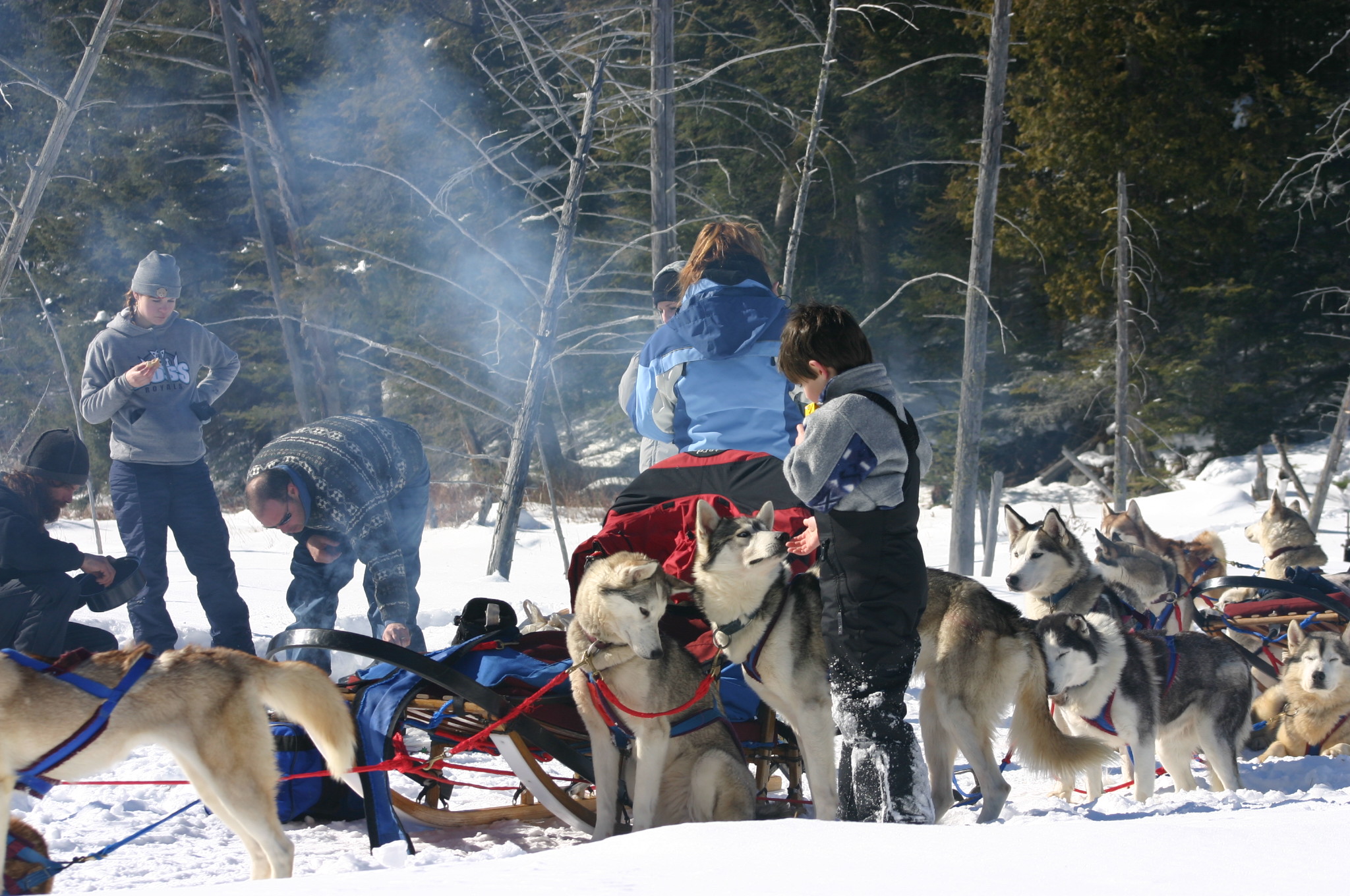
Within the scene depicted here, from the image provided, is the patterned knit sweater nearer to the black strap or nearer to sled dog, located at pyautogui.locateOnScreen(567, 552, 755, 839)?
sled dog, located at pyautogui.locateOnScreen(567, 552, 755, 839)

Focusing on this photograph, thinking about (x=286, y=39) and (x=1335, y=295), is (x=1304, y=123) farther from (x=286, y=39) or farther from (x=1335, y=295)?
(x=286, y=39)

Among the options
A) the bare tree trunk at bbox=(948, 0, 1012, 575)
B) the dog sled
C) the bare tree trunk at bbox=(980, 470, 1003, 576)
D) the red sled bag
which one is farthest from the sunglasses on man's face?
the bare tree trunk at bbox=(980, 470, 1003, 576)

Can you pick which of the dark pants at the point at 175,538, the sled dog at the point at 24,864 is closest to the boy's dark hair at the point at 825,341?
the sled dog at the point at 24,864

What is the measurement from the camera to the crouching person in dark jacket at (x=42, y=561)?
4465 millimetres

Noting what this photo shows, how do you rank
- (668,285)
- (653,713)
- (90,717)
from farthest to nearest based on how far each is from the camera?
(668,285), (653,713), (90,717)

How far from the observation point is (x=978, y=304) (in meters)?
9.54

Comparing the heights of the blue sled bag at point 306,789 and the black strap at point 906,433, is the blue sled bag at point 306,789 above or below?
below

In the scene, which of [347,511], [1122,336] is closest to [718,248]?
[347,511]

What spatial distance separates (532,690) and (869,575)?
112 cm

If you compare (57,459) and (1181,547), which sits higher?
(57,459)

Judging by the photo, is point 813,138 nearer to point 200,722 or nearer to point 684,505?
point 684,505

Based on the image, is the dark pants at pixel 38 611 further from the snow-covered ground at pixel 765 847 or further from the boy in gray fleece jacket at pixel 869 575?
the boy in gray fleece jacket at pixel 869 575

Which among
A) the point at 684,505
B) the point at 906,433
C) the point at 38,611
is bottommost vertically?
the point at 38,611

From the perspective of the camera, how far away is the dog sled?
9.45ft
